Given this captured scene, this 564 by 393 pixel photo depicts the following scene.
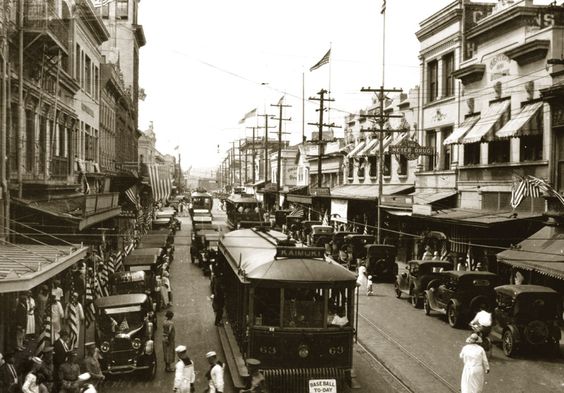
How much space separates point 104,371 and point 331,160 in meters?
46.2

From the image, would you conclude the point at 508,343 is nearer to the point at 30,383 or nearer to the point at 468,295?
the point at 468,295

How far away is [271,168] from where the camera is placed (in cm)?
9212

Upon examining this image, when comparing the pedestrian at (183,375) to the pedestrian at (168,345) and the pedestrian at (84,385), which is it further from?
the pedestrian at (168,345)

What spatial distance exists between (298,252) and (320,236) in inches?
1015

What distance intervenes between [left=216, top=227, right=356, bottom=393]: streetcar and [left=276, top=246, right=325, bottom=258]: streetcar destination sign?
0.8 inches

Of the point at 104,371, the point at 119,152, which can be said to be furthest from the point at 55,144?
the point at 119,152

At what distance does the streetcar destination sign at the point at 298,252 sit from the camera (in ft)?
41.5

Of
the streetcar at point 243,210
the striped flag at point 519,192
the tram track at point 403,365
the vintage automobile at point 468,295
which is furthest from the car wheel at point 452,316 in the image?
the streetcar at point 243,210

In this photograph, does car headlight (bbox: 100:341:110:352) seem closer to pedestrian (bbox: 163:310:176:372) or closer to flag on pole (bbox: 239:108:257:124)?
pedestrian (bbox: 163:310:176:372)

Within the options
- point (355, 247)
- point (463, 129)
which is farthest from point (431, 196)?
point (463, 129)

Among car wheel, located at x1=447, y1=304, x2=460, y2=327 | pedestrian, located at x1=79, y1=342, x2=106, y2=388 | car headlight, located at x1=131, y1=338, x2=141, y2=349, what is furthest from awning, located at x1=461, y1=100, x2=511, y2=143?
pedestrian, located at x1=79, y1=342, x2=106, y2=388

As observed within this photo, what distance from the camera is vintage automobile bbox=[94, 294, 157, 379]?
1393cm

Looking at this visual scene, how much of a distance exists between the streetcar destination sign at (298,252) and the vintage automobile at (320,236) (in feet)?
81.2

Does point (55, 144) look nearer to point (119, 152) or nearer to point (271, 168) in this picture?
point (119, 152)
